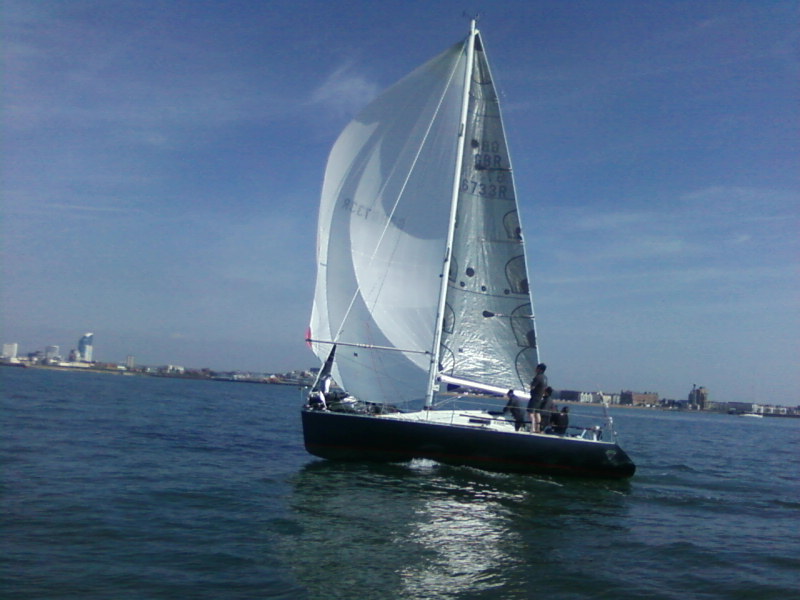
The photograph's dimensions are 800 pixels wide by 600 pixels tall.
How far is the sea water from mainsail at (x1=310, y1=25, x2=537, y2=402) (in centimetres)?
287

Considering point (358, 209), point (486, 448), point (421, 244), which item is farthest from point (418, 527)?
point (358, 209)

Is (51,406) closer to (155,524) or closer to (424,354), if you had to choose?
(424,354)

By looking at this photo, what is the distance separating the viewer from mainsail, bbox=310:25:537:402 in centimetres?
1694

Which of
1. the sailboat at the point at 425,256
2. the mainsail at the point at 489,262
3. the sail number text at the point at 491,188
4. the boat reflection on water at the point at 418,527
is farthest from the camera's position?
the sail number text at the point at 491,188

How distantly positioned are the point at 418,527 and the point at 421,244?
8.35 m

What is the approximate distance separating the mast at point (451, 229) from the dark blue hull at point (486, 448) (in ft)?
4.36

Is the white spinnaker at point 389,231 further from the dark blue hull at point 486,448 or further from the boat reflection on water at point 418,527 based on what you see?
the boat reflection on water at point 418,527

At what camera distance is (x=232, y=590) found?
711 centimetres

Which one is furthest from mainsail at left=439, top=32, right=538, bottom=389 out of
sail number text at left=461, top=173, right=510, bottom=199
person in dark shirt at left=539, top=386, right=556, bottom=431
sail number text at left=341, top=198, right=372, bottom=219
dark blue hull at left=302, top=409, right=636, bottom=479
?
dark blue hull at left=302, top=409, right=636, bottom=479

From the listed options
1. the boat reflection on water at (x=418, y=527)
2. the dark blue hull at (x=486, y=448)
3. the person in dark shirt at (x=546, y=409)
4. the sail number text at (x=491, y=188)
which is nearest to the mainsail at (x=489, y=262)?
the sail number text at (x=491, y=188)

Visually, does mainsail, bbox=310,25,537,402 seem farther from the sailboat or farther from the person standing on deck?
the person standing on deck

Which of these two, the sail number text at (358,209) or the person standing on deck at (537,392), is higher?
the sail number text at (358,209)

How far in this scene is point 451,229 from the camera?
16.9 m

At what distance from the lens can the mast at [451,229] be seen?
652 inches
